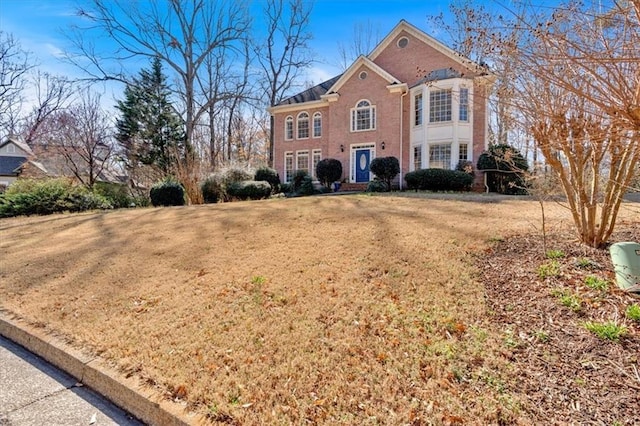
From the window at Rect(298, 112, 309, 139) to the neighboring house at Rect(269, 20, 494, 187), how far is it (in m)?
0.08

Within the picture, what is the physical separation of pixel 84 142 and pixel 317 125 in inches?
560

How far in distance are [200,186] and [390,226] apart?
1097 centimetres

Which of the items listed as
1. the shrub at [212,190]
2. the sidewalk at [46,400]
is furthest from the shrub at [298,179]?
the sidewalk at [46,400]

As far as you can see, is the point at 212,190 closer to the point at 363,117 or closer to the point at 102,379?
the point at 363,117

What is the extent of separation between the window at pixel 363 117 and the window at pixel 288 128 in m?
4.73

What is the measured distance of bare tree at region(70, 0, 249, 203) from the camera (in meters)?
23.9

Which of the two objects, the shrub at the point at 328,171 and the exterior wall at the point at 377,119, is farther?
the shrub at the point at 328,171

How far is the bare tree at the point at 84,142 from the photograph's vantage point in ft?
68.3

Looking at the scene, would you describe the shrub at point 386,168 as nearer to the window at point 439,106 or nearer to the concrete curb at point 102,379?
the window at point 439,106

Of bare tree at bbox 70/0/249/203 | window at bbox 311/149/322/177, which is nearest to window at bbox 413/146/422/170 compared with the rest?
window at bbox 311/149/322/177

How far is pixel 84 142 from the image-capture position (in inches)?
823

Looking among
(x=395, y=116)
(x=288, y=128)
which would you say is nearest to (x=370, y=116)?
(x=395, y=116)

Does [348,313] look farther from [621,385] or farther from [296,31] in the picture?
[296,31]

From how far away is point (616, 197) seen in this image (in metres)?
4.31
